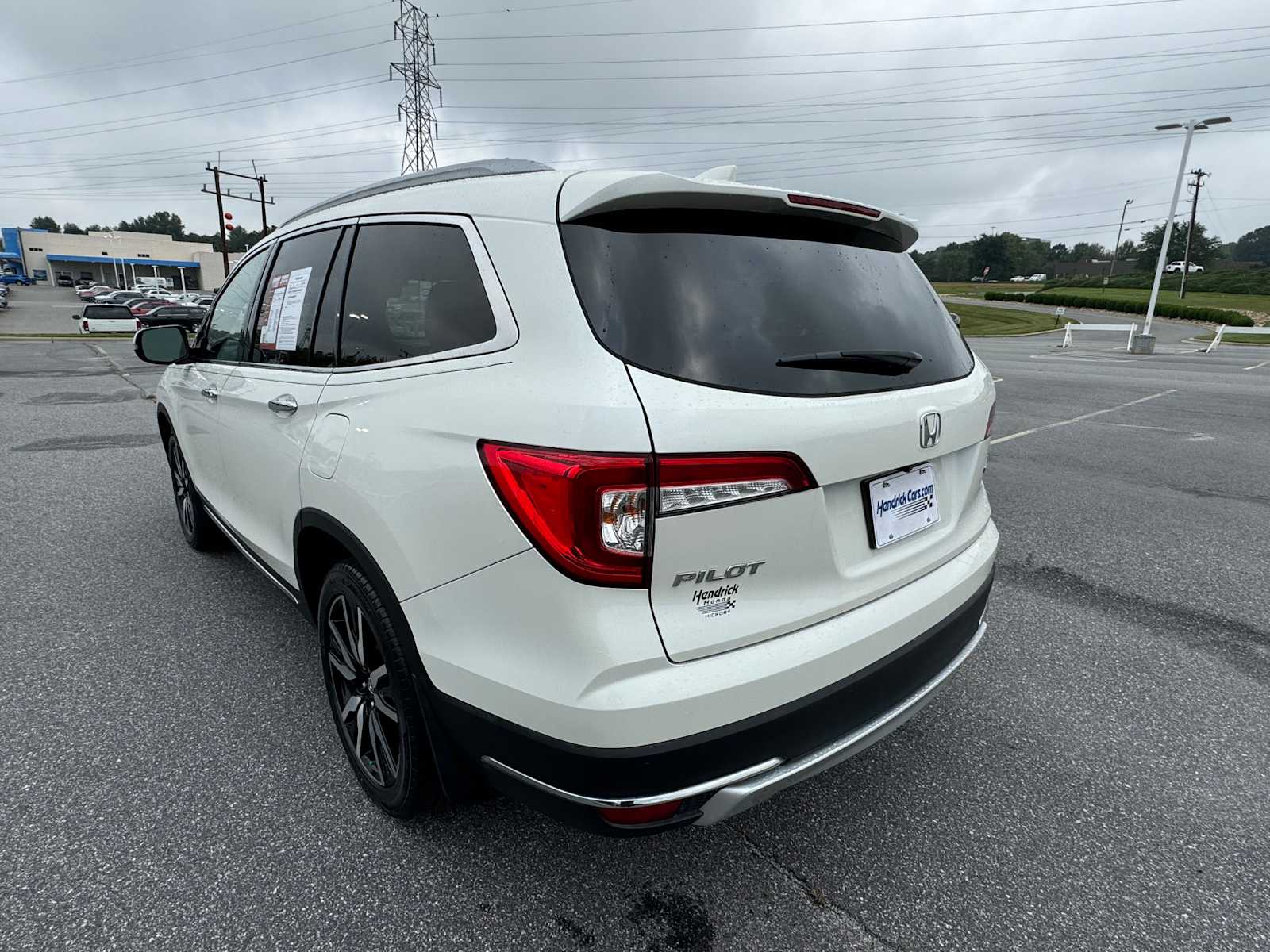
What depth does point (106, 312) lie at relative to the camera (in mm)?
35500

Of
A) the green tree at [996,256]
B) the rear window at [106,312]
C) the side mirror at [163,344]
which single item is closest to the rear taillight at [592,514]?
the side mirror at [163,344]

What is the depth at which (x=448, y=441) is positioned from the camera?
1.62 metres

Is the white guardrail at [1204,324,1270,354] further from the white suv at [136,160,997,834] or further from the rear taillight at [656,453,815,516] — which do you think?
the rear taillight at [656,453,815,516]

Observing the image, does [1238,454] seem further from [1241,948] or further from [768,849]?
[768,849]

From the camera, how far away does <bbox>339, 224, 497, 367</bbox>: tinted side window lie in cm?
178

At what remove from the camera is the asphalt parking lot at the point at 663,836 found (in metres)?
1.79

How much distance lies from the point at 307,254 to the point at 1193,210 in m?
90.6

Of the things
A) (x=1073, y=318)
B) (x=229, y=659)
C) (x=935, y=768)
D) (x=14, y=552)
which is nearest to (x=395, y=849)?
(x=229, y=659)

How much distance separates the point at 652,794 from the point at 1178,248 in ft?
387

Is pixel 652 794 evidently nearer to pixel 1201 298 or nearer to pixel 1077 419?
pixel 1077 419

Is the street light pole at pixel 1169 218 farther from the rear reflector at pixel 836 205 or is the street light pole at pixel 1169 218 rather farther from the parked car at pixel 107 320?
the parked car at pixel 107 320

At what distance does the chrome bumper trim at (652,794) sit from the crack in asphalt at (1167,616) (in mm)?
2785

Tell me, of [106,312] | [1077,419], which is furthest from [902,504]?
[106,312]

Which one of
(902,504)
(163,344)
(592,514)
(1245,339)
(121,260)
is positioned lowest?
(1245,339)
